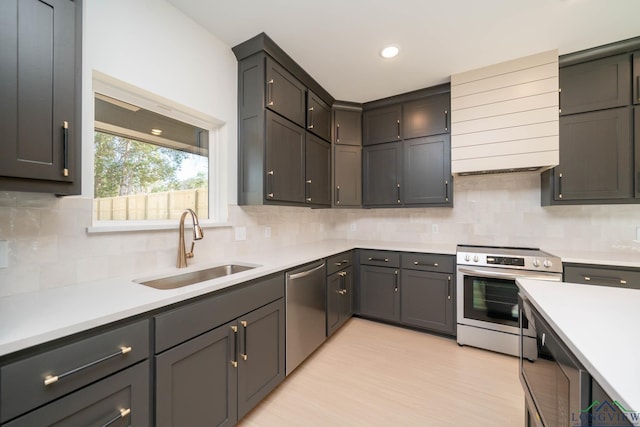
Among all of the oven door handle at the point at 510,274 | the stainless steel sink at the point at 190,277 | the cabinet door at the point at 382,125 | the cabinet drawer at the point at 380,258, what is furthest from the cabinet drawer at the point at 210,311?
the cabinet door at the point at 382,125

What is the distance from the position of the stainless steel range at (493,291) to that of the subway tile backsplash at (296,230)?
0.52 metres

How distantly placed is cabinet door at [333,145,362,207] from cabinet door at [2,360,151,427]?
2.55 m

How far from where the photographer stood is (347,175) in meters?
3.31

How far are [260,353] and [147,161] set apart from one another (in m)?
1.52

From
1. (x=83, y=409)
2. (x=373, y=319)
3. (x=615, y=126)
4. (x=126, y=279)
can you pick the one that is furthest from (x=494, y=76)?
(x=83, y=409)

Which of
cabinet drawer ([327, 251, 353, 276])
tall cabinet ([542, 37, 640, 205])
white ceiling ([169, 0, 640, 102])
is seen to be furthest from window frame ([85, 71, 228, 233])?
tall cabinet ([542, 37, 640, 205])

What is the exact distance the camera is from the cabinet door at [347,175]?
3.25 metres

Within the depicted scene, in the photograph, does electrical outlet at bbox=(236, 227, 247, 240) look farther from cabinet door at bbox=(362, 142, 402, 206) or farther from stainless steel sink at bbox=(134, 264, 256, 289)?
cabinet door at bbox=(362, 142, 402, 206)

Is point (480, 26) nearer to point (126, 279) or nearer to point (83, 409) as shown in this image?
point (126, 279)

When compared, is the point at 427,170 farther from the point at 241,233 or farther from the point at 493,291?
the point at 241,233

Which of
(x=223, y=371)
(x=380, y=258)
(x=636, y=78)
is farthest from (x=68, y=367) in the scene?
(x=636, y=78)

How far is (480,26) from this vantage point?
6.41 feet

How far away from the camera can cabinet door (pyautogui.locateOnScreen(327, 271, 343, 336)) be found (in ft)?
8.13

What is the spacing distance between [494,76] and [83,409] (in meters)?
3.62
